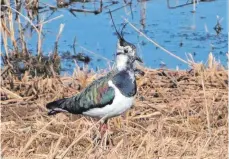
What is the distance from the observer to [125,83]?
443 cm

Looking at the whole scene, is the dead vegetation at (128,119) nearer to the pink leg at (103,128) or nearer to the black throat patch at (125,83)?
the pink leg at (103,128)

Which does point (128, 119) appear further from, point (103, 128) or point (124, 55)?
point (124, 55)

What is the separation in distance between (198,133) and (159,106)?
0.64 metres

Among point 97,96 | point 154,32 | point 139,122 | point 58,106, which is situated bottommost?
point 154,32

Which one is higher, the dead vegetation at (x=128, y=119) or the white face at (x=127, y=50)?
the white face at (x=127, y=50)

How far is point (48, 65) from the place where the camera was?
6762 millimetres

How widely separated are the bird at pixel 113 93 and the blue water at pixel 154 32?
8.92 feet

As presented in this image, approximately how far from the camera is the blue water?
7699mm

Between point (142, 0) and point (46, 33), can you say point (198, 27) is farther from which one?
point (46, 33)

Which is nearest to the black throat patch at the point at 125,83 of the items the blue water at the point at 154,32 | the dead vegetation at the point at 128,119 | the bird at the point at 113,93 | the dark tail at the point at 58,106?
the bird at the point at 113,93

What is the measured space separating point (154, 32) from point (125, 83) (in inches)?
159

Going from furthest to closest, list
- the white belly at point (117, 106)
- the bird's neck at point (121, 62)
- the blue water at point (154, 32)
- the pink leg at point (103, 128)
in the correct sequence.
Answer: the blue water at point (154, 32)
the pink leg at point (103, 128)
the bird's neck at point (121, 62)
the white belly at point (117, 106)

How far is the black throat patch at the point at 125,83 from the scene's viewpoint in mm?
4395

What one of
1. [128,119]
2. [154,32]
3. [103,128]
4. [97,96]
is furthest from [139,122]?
[154,32]
